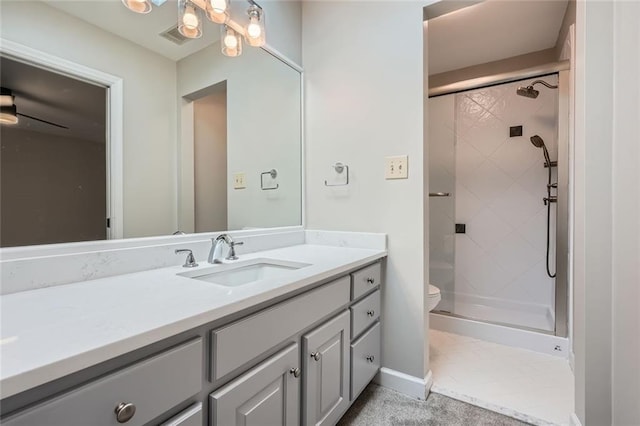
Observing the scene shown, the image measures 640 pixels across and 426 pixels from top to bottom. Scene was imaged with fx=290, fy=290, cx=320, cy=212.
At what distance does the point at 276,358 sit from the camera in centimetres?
89

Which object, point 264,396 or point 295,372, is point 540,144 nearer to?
point 295,372

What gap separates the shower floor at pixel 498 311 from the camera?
2277 mm

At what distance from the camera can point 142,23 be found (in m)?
1.14

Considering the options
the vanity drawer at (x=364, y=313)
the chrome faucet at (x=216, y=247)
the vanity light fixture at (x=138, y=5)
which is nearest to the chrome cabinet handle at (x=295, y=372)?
the vanity drawer at (x=364, y=313)

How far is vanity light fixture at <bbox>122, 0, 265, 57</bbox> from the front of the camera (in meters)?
1.25

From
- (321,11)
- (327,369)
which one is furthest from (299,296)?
(321,11)

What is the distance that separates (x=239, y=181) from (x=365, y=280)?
865mm

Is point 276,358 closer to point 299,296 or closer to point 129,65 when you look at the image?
point 299,296

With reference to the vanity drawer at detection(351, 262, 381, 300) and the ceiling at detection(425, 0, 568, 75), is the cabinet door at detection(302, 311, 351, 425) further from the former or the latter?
the ceiling at detection(425, 0, 568, 75)

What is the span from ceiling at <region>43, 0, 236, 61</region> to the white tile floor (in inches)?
83.1

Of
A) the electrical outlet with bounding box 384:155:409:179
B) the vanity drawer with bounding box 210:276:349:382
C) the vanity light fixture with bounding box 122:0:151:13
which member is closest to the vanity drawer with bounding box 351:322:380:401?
the vanity drawer with bounding box 210:276:349:382

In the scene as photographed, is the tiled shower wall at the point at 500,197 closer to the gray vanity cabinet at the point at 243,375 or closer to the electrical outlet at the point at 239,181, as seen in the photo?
the gray vanity cabinet at the point at 243,375

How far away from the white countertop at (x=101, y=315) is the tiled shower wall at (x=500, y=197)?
2.19 meters

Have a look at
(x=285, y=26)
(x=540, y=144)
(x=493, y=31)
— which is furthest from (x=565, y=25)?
(x=285, y=26)
